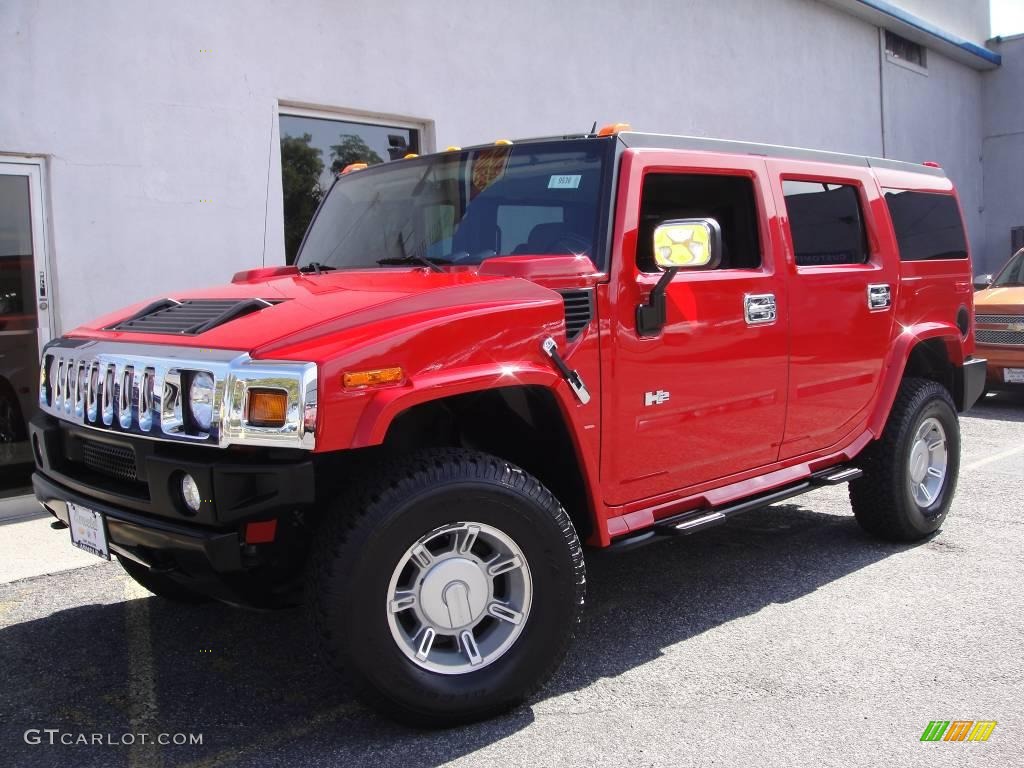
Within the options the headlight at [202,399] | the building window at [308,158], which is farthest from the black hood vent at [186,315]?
the building window at [308,158]

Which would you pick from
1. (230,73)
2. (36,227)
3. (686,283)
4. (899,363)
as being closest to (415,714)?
(686,283)

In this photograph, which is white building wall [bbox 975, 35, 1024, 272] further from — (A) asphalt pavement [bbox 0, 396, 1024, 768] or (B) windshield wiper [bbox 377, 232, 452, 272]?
(B) windshield wiper [bbox 377, 232, 452, 272]

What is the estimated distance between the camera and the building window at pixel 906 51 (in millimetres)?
15992

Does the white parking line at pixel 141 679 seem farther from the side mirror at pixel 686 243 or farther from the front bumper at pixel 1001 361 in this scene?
the front bumper at pixel 1001 361

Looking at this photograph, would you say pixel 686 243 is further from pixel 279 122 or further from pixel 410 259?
pixel 279 122

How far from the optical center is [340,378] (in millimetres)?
2697

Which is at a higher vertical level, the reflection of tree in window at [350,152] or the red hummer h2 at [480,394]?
the reflection of tree in window at [350,152]

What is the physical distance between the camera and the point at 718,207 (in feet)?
13.5

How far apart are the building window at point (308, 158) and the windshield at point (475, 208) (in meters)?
3.43

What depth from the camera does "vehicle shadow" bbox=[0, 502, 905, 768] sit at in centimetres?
298

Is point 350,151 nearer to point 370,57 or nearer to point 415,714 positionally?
point 370,57

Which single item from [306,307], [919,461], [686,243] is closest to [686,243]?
[686,243]

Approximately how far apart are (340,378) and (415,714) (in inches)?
42.4

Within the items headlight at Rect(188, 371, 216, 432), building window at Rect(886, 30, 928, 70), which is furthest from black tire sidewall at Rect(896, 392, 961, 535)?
building window at Rect(886, 30, 928, 70)
